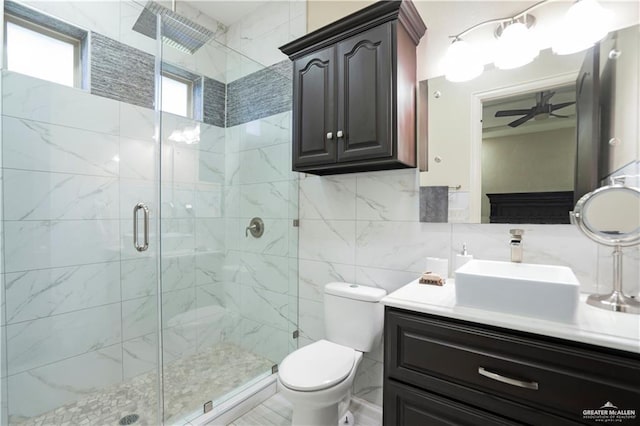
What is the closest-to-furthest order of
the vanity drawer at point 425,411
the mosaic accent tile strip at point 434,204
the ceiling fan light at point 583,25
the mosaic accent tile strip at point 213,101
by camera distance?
the vanity drawer at point 425,411 < the ceiling fan light at point 583,25 < the mosaic accent tile strip at point 434,204 < the mosaic accent tile strip at point 213,101

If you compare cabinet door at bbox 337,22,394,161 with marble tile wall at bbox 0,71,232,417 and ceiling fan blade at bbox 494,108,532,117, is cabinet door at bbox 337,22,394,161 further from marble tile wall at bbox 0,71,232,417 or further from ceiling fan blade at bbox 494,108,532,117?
marble tile wall at bbox 0,71,232,417

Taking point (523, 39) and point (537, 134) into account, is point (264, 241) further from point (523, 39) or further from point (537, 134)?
point (523, 39)

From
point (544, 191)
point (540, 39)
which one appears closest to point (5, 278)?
point (544, 191)

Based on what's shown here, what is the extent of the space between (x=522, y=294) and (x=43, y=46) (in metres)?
2.96

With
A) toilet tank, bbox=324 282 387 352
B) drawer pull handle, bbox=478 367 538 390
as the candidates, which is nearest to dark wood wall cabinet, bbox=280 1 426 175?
toilet tank, bbox=324 282 387 352

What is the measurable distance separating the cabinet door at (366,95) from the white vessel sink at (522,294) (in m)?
0.73

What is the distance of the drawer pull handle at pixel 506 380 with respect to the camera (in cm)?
91

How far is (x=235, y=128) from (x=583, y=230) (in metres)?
2.20

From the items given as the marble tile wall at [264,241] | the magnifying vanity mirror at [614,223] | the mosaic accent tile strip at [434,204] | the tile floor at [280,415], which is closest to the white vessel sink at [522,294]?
the magnifying vanity mirror at [614,223]

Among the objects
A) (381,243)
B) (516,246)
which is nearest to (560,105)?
(516,246)

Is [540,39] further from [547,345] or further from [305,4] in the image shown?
[305,4]

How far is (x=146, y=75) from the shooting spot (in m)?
2.24

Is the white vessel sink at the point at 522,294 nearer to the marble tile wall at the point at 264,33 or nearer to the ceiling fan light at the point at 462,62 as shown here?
the ceiling fan light at the point at 462,62

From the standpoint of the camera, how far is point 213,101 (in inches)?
89.8
